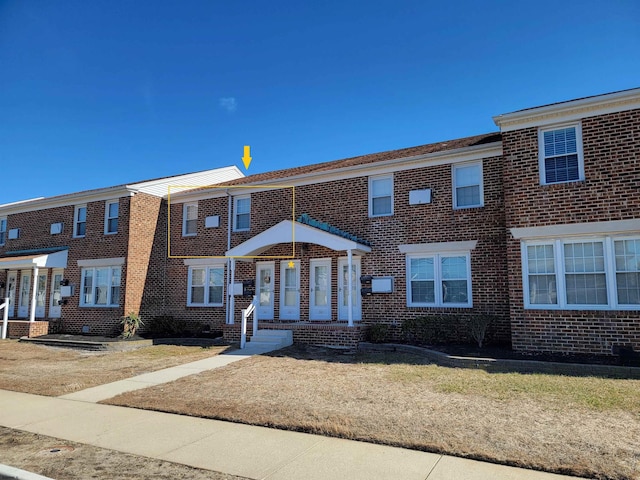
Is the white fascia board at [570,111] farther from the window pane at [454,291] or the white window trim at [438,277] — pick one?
the window pane at [454,291]

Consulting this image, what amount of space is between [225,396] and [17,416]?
10.4 feet

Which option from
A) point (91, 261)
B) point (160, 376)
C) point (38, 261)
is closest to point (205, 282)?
point (91, 261)

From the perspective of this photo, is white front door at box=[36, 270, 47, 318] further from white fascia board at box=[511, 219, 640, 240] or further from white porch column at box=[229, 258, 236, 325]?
white fascia board at box=[511, 219, 640, 240]

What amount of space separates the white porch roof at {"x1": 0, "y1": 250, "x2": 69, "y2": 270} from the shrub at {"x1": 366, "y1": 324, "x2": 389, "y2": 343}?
1335cm

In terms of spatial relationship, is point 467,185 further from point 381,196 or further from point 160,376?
point 160,376

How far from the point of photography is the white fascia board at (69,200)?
17.9m

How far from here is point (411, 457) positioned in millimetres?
4945

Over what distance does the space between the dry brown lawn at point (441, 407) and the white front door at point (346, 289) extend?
4210 mm

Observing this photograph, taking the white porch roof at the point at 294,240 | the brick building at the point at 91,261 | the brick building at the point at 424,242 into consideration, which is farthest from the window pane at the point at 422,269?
the brick building at the point at 91,261

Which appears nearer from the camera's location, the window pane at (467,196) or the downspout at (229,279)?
the window pane at (467,196)

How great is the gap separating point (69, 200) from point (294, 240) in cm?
1115

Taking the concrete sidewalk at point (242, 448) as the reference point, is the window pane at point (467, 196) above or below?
above

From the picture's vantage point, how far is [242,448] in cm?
539

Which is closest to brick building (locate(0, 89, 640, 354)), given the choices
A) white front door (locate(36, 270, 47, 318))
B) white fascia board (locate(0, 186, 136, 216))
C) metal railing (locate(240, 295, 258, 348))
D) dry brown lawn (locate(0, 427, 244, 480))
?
white fascia board (locate(0, 186, 136, 216))
